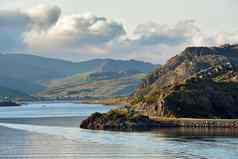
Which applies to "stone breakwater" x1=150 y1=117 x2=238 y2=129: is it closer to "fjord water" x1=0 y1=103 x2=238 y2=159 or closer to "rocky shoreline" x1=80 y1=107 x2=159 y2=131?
"rocky shoreline" x1=80 y1=107 x2=159 y2=131

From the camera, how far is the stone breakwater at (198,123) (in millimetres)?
177375

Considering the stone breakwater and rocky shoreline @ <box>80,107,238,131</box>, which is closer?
the stone breakwater

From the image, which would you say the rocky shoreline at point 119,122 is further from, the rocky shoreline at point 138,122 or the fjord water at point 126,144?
the fjord water at point 126,144

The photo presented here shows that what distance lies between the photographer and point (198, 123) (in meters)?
181

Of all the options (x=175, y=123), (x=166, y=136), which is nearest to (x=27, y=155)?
(x=166, y=136)

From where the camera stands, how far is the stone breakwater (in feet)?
582

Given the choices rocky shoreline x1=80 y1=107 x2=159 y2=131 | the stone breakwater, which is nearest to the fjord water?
the stone breakwater

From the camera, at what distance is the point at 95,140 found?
137 meters

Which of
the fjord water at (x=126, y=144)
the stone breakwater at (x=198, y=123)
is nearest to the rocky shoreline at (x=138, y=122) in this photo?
the stone breakwater at (x=198, y=123)

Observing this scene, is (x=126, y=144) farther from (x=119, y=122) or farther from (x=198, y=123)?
(x=198, y=123)

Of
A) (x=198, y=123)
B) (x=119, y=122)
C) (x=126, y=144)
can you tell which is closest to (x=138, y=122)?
(x=119, y=122)

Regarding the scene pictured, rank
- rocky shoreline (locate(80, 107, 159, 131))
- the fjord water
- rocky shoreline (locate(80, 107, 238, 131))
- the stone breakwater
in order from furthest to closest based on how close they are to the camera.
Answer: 1. rocky shoreline (locate(80, 107, 159, 131))
2. rocky shoreline (locate(80, 107, 238, 131))
3. the stone breakwater
4. the fjord water

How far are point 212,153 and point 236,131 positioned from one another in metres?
53.8

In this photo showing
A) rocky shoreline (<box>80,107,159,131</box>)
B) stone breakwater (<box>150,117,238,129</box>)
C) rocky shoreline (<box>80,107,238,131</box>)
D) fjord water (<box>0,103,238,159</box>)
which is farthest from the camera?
rocky shoreline (<box>80,107,159,131</box>)
